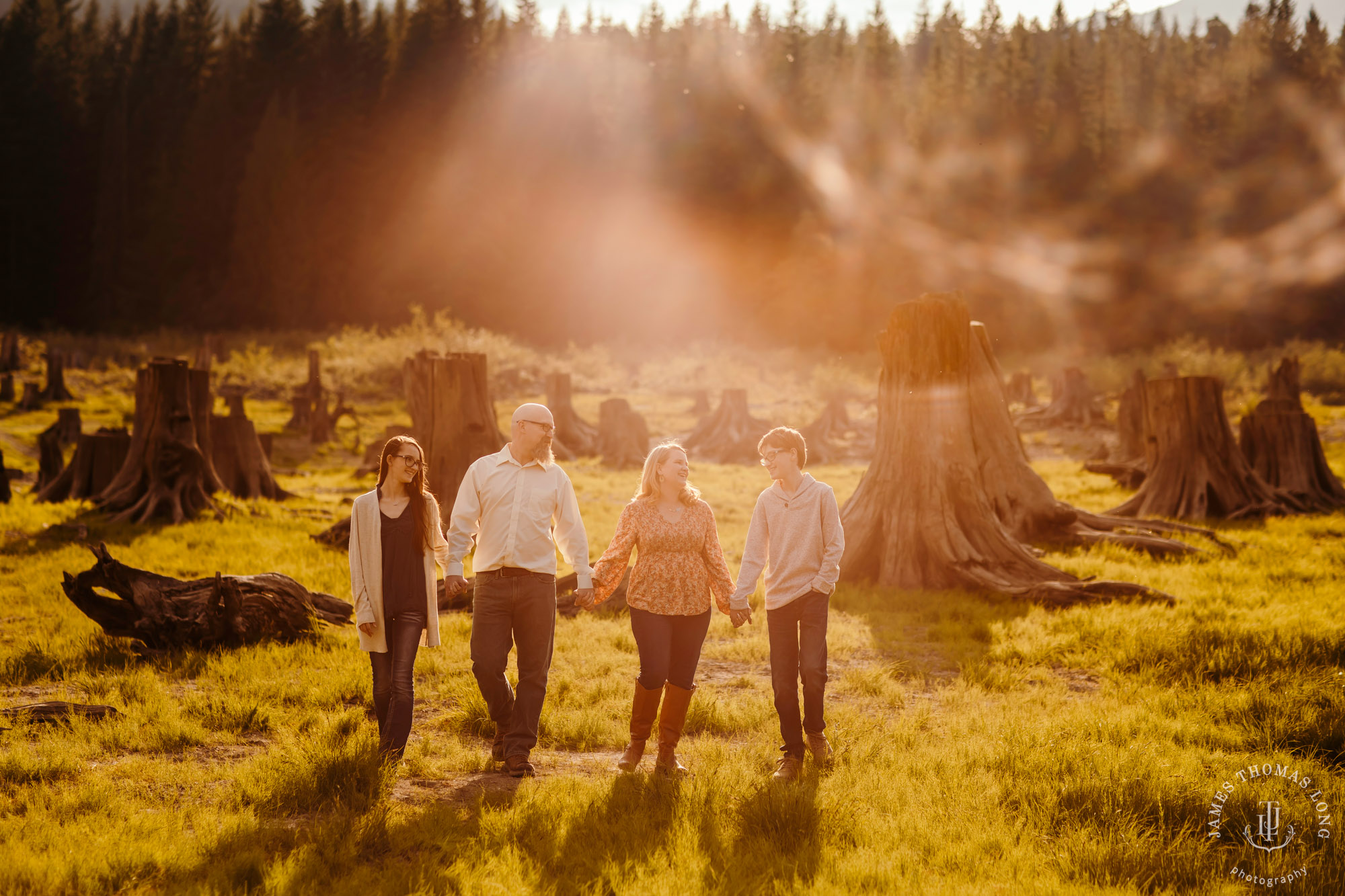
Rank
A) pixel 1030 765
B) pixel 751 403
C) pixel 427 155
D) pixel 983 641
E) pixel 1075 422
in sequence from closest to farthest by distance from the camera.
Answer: pixel 1030 765, pixel 983 641, pixel 1075 422, pixel 751 403, pixel 427 155

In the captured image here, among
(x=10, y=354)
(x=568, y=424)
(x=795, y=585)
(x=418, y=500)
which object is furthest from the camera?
(x=10, y=354)

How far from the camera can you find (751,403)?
107ft

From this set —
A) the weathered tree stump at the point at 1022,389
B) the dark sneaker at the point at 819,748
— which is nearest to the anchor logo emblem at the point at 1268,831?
the dark sneaker at the point at 819,748

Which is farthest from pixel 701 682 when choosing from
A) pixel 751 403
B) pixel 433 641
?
pixel 751 403

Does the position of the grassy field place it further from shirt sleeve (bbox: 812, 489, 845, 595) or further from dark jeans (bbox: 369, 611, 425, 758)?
shirt sleeve (bbox: 812, 489, 845, 595)

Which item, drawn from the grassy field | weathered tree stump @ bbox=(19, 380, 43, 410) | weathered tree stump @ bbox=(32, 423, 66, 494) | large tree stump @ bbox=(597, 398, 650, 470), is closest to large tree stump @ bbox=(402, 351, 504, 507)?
the grassy field

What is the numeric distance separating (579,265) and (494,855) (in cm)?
6107

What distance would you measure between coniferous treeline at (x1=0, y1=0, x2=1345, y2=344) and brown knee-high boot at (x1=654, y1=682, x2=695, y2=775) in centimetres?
5441

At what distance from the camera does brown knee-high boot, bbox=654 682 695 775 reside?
4.85m

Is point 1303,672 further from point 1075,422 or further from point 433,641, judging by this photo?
point 1075,422

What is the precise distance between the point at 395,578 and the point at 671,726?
5.94ft

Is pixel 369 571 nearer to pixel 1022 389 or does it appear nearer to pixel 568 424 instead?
pixel 568 424

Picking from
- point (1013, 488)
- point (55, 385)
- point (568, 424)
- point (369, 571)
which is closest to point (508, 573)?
point (369, 571)

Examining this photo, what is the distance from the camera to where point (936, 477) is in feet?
32.6
